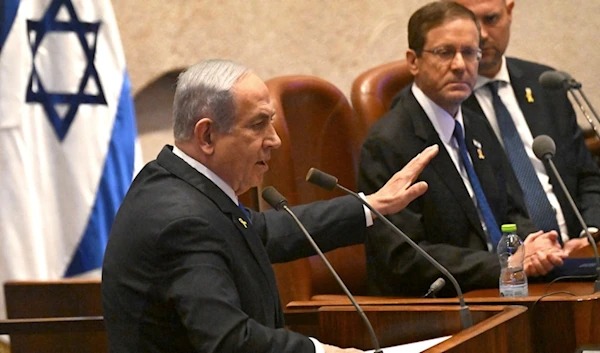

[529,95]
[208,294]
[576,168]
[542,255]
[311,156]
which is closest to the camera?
[208,294]

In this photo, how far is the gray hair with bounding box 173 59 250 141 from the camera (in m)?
2.44

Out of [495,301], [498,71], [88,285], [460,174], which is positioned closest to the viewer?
[495,301]

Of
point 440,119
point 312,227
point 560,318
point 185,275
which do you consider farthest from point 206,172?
point 440,119

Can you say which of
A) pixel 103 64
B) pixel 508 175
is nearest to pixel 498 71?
pixel 508 175

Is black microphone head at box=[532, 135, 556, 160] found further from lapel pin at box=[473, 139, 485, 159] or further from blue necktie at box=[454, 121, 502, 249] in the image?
lapel pin at box=[473, 139, 485, 159]

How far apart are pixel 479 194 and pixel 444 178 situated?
17 centimetres

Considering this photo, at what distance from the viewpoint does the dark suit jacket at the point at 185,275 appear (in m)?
2.18

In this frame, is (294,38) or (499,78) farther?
(294,38)

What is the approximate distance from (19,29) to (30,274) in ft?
2.80

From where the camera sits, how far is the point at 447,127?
366cm

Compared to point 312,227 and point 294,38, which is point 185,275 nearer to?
point 312,227

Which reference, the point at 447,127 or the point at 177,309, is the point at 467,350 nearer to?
the point at 177,309

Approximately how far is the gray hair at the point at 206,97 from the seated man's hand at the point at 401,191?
2.19ft

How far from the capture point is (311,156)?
3910mm
